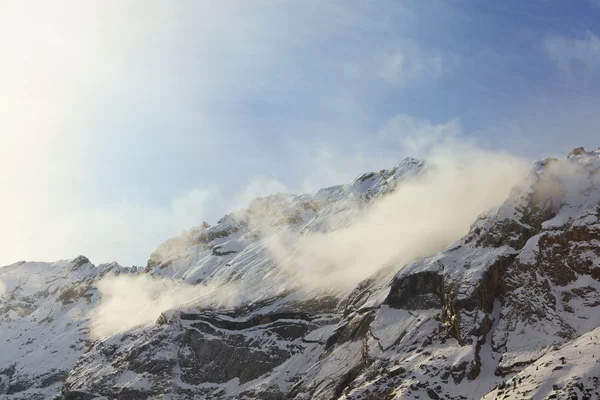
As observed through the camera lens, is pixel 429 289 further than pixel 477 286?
Yes

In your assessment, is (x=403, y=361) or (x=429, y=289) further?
(x=429, y=289)

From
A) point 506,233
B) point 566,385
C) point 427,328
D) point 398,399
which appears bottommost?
point 566,385

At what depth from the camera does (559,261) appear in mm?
176500

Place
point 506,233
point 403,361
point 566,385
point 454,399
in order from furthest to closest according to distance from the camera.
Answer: point 506,233 → point 403,361 → point 454,399 → point 566,385

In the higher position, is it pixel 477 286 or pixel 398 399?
pixel 477 286

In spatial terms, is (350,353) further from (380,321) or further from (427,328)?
(427,328)

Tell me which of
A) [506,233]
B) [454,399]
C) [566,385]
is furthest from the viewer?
[506,233]

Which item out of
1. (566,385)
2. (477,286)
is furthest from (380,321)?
(566,385)

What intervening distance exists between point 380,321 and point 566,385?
71821mm

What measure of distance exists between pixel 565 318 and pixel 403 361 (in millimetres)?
38373

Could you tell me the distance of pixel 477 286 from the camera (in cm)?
18050

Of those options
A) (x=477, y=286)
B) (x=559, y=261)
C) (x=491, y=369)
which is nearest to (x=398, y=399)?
(x=491, y=369)

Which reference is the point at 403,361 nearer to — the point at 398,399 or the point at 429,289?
the point at 398,399

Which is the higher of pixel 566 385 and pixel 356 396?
pixel 356 396
